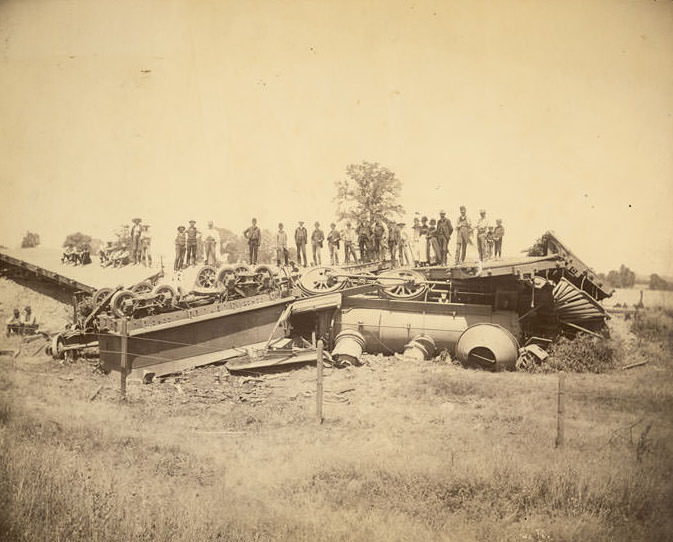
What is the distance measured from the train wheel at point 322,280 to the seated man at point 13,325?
614 centimetres

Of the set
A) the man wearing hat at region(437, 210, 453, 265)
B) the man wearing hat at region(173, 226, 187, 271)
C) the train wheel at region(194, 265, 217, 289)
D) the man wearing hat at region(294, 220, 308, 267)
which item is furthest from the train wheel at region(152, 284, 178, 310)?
the man wearing hat at region(437, 210, 453, 265)

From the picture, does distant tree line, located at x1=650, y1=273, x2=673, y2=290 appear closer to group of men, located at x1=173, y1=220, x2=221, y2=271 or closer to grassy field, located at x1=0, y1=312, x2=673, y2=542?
grassy field, located at x1=0, y1=312, x2=673, y2=542

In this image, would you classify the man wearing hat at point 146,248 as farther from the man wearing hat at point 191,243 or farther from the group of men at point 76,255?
the group of men at point 76,255

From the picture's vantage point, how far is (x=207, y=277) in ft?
39.1

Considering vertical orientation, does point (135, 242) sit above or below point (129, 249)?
above

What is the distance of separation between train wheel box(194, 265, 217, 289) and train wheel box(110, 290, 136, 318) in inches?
61.0

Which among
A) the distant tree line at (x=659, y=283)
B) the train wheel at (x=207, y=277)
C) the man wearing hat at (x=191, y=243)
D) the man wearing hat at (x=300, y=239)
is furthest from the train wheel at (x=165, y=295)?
the distant tree line at (x=659, y=283)

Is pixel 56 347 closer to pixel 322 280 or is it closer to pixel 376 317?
pixel 322 280

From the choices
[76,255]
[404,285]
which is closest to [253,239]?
[404,285]

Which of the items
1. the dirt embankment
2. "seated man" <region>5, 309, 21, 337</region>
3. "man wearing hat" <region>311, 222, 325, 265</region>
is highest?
"man wearing hat" <region>311, 222, 325, 265</region>

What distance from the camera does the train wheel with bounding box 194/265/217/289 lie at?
38.6 feet

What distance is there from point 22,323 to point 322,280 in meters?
6.88

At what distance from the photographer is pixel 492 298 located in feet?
39.0

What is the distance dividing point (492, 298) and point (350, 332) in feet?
11.5
